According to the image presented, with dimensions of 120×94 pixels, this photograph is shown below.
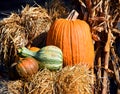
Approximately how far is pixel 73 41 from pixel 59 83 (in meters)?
0.53

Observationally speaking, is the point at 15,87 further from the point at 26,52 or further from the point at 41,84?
the point at 26,52

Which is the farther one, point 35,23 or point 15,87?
point 35,23

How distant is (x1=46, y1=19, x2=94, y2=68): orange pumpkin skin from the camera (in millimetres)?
3418

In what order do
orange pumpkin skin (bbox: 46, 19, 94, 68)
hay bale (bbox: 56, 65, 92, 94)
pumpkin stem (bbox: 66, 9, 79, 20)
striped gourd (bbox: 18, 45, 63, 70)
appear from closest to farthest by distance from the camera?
hay bale (bbox: 56, 65, 92, 94), striped gourd (bbox: 18, 45, 63, 70), orange pumpkin skin (bbox: 46, 19, 94, 68), pumpkin stem (bbox: 66, 9, 79, 20)

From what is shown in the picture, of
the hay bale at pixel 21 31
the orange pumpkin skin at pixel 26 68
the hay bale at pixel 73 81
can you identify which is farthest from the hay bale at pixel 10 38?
the hay bale at pixel 73 81

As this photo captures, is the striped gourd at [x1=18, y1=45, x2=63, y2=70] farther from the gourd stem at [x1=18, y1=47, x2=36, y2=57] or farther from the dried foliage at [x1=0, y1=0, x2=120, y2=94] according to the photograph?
the dried foliage at [x1=0, y1=0, x2=120, y2=94]

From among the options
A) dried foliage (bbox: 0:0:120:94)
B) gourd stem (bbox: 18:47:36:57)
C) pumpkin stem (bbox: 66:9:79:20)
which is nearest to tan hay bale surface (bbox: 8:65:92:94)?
gourd stem (bbox: 18:47:36:57)

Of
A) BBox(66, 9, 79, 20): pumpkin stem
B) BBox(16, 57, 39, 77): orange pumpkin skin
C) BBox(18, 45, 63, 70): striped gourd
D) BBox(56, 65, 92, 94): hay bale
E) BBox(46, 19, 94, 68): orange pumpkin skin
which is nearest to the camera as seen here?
BBox(56, 65, 92, 94): hay bale

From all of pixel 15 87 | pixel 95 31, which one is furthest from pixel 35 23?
pixel 15 87

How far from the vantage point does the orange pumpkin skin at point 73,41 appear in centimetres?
342

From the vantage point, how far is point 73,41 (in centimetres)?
341

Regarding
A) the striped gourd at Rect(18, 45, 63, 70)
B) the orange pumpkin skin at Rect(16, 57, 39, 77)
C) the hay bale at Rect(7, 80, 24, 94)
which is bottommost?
the hay bale at Rect(7, 80, 24, 94)

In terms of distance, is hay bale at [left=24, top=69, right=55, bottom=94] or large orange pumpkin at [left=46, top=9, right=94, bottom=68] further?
large orange pumpkin at [left=46, top=9, right=94, bottom=68]

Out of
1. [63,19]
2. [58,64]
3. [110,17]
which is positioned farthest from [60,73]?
[110,17]
